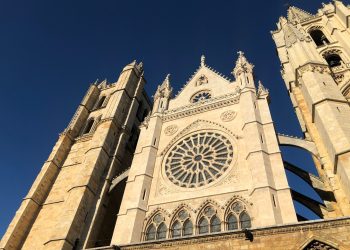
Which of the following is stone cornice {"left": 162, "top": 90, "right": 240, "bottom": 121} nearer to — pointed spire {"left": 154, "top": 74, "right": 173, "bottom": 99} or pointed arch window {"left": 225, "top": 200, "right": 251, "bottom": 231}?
pointed spire {"left": 154, "top": 74, "right": 173, "bottom": 99}

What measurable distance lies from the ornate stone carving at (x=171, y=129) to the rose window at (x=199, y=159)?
1.05 meters

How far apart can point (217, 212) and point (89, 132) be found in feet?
40.3

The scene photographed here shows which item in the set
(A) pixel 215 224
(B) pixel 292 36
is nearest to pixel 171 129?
(A) pixel 215 224

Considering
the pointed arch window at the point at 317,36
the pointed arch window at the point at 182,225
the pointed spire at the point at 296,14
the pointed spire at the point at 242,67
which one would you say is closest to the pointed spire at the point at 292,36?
the pointed spire at the point at 242,67

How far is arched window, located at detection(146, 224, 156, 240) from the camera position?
12637 mm

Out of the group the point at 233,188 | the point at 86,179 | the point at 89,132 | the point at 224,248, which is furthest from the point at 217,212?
the point at 89,132

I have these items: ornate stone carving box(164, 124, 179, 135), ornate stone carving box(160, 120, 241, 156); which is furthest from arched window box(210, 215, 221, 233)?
ornate stone carving box(164, 124, 179, 135)

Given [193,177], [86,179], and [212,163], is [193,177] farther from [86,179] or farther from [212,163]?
[86,179]

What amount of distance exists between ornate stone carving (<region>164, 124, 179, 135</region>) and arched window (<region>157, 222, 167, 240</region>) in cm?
551

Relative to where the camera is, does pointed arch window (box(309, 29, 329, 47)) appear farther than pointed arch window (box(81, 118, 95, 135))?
Yes

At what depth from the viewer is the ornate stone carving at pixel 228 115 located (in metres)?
15.9

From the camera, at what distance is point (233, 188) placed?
41.7ft

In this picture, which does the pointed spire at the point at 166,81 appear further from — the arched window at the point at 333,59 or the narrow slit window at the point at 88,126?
the arched window at the point at 333,59

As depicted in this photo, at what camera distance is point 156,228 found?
12.9 metres
